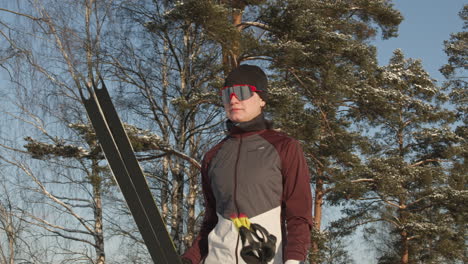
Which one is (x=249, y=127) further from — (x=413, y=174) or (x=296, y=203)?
(x=413, y=174)

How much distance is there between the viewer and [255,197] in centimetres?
204

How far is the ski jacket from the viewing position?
202 centimetres

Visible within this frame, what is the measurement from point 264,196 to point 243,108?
15.4 inches

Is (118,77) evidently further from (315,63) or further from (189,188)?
(315,63)

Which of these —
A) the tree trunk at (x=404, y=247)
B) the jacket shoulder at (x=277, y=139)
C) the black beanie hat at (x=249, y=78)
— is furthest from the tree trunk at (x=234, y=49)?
the tree trunk at (x=404, y=247)

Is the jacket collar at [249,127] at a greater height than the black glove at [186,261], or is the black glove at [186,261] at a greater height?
the jacket collar at [249,127]

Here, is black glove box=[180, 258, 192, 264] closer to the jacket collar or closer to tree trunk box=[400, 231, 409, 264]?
the jacket collar

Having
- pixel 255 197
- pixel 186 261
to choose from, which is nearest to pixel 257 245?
pixel 255 197

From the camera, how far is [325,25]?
1284 cm

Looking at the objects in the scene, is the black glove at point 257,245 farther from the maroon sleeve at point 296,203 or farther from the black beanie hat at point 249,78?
the black beanie hat at point 249,78

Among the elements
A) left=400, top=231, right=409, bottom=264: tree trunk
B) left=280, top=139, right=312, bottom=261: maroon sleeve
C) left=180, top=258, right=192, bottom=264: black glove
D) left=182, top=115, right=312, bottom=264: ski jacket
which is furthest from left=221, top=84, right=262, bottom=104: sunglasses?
left=400, top=231, right=409, bottom=264: tree trunk

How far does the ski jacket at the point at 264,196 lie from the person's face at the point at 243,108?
0.10 meters

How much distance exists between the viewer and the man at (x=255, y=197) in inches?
78.6

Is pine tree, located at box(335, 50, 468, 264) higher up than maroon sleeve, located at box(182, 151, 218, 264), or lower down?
higher up
